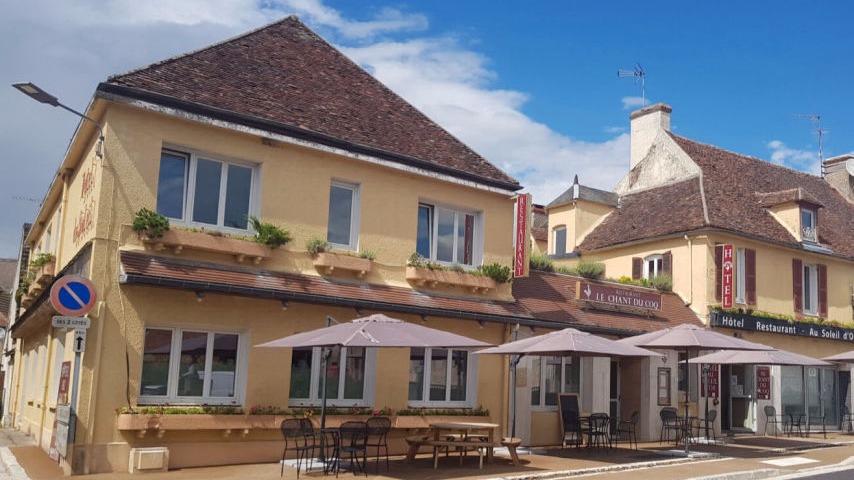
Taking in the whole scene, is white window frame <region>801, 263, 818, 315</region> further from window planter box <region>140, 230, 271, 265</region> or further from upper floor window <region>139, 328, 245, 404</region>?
upper floor window <region>139, 328, 245, 404</region>

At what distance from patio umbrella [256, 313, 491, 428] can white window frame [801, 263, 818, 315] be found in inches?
666

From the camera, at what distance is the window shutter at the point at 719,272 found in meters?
22.8

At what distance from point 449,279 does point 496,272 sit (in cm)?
131

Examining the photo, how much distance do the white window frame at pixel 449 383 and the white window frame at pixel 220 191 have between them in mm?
4569

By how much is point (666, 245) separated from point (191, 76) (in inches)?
597

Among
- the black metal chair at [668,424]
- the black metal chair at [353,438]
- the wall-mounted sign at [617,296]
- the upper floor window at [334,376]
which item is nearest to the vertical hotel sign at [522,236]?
the wall-mounted sign at [617,296]

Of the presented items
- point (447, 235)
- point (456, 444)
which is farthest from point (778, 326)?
point (456, 444)

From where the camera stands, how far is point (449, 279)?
16672mm

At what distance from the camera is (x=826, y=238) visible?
87.2 ft

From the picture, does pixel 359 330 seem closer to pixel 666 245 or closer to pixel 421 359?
pixel 421 359

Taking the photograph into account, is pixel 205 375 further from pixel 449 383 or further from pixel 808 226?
pixel 808 226

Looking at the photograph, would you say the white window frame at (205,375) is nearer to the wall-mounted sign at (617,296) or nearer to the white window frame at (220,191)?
the white window frame at (220,191)

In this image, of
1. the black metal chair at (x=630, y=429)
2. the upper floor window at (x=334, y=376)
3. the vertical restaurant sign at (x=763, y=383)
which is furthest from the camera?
the vertical restaurant sign at (x=763, y=383)

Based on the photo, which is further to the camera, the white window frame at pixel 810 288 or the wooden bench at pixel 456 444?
the white window frame at pixel 810 288
